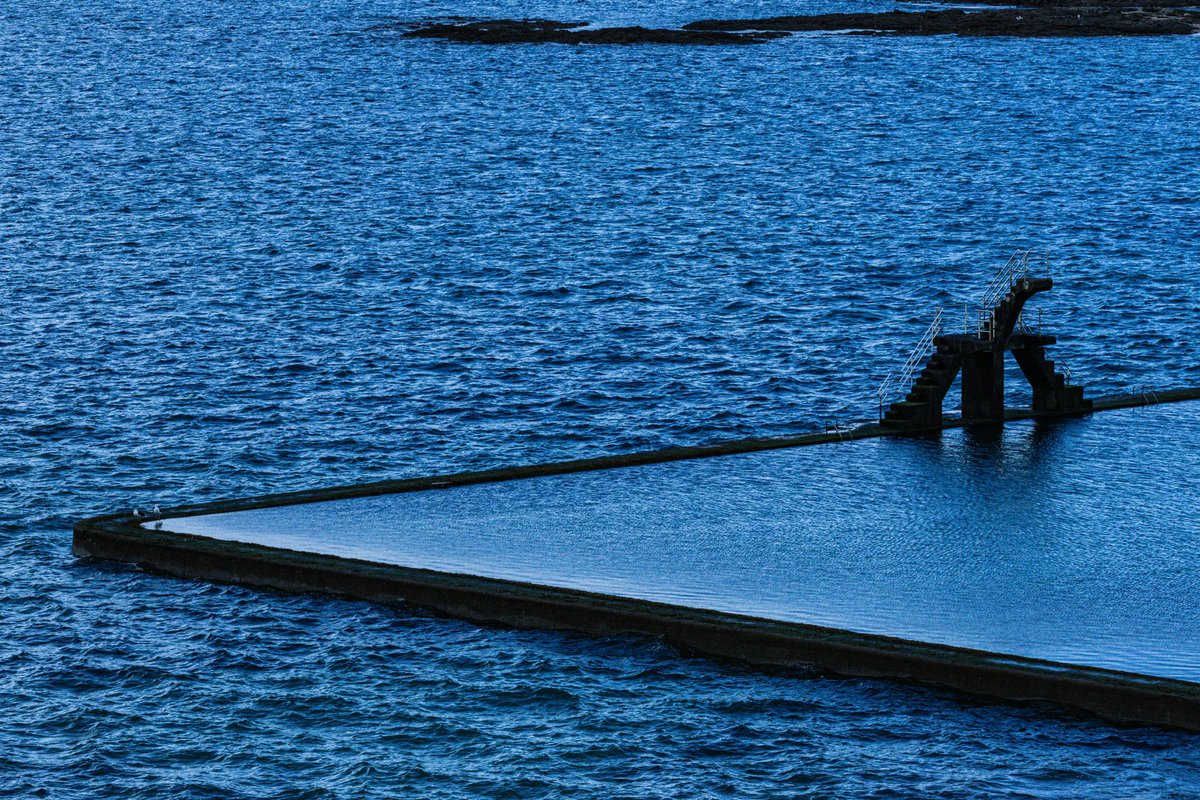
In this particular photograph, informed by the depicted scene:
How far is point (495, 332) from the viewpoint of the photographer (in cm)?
6228

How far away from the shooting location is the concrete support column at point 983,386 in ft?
146

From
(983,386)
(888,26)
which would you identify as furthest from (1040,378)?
(888,26)

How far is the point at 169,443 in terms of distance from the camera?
47.2 m

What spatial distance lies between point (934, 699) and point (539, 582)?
769 centimetres

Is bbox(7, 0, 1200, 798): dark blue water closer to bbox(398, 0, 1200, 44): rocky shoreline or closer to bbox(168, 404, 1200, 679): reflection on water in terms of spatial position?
bbox(168, 404, 1200, 679): reflection on water

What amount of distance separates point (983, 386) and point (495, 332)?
871 inches

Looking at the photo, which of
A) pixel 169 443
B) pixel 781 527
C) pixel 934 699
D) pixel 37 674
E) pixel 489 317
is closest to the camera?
pixel 934 699

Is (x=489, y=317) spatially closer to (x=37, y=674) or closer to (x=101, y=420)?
(x=101, y=420)

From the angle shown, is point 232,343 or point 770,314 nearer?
point 232,343

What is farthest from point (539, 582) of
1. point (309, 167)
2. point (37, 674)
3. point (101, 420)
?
point (309, 167)

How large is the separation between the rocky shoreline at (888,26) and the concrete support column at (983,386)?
132 metres

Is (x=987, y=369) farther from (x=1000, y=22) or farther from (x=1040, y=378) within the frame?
(x=1000, y=22)

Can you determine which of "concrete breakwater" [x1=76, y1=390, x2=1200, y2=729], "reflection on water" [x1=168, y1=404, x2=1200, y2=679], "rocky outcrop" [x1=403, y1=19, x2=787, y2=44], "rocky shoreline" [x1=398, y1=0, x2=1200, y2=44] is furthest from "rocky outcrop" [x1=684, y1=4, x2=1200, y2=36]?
"concrete breakwater" [x1=76, y1=390, x2=1200, y2=729]

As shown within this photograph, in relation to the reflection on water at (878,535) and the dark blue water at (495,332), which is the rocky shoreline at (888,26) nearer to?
the dark blue water at (495,332)
